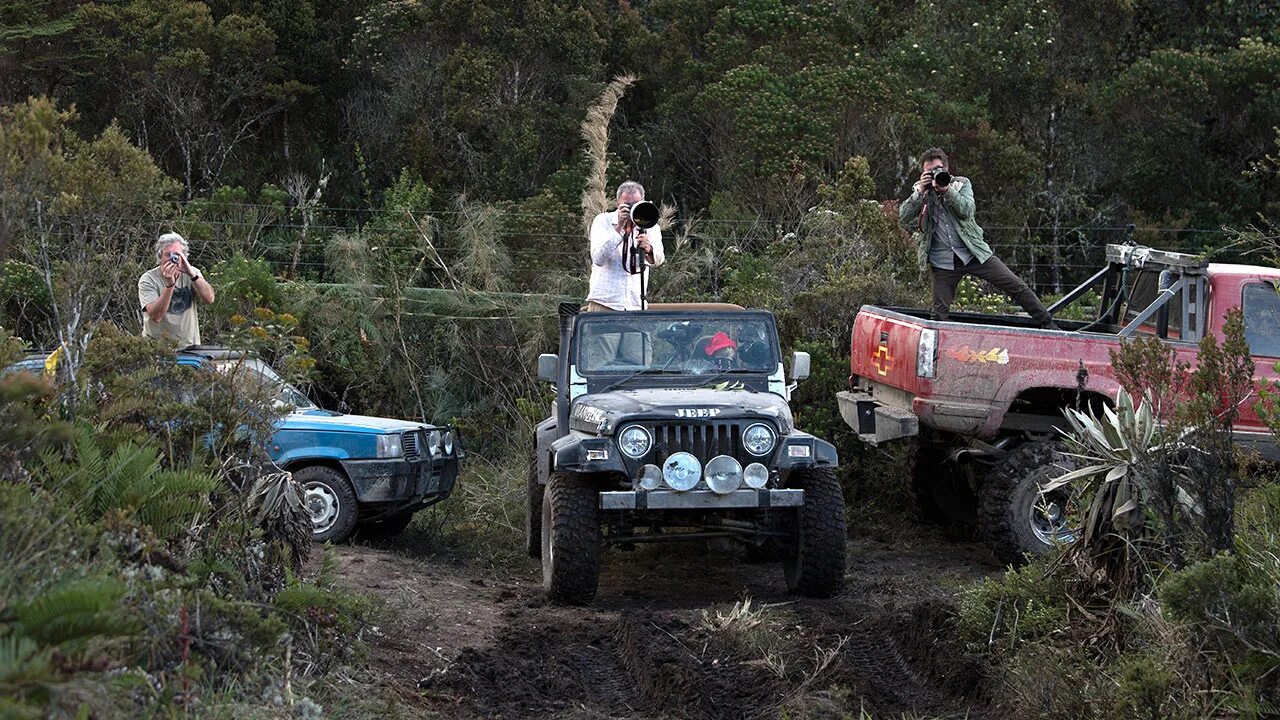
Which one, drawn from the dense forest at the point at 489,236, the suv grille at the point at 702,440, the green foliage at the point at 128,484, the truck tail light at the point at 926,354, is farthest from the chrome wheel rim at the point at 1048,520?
the green foliage at the point at 128,484

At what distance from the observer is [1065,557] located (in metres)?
7.48

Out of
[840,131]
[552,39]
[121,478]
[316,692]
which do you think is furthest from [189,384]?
[552,39]

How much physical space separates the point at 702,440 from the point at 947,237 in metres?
3.41

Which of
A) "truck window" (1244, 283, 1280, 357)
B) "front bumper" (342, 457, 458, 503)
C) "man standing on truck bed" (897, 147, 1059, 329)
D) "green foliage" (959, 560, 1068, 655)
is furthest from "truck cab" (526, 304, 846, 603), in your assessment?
"truck window" (1244, 283, 1280, 357)

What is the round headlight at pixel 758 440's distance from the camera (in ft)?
29.7

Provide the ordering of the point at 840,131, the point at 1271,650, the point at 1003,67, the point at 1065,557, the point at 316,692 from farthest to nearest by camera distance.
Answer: the point at 1003,67 → the point at 840,131 → the point at 1065,557 → the point at 316,692 → the point at 1271,650

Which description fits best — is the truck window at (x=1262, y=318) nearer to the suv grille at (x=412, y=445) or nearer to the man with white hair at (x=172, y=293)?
the suv grille at (x=412, y=445)

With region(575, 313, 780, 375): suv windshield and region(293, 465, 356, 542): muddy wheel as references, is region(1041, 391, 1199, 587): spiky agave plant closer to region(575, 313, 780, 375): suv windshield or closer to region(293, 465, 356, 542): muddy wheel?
region(575, 313, 780, 375): suv windshield

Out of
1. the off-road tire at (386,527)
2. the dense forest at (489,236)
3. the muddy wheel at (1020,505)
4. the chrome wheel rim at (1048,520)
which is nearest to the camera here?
the dense forest at (489,236)

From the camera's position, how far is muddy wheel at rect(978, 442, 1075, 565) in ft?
32.1

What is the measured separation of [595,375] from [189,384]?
3.06m

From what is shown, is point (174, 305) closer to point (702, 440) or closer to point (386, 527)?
point (386, 527)

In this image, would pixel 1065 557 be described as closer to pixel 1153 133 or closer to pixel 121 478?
pixel 121 478

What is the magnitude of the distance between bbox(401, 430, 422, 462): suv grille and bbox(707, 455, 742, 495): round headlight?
125 inches
